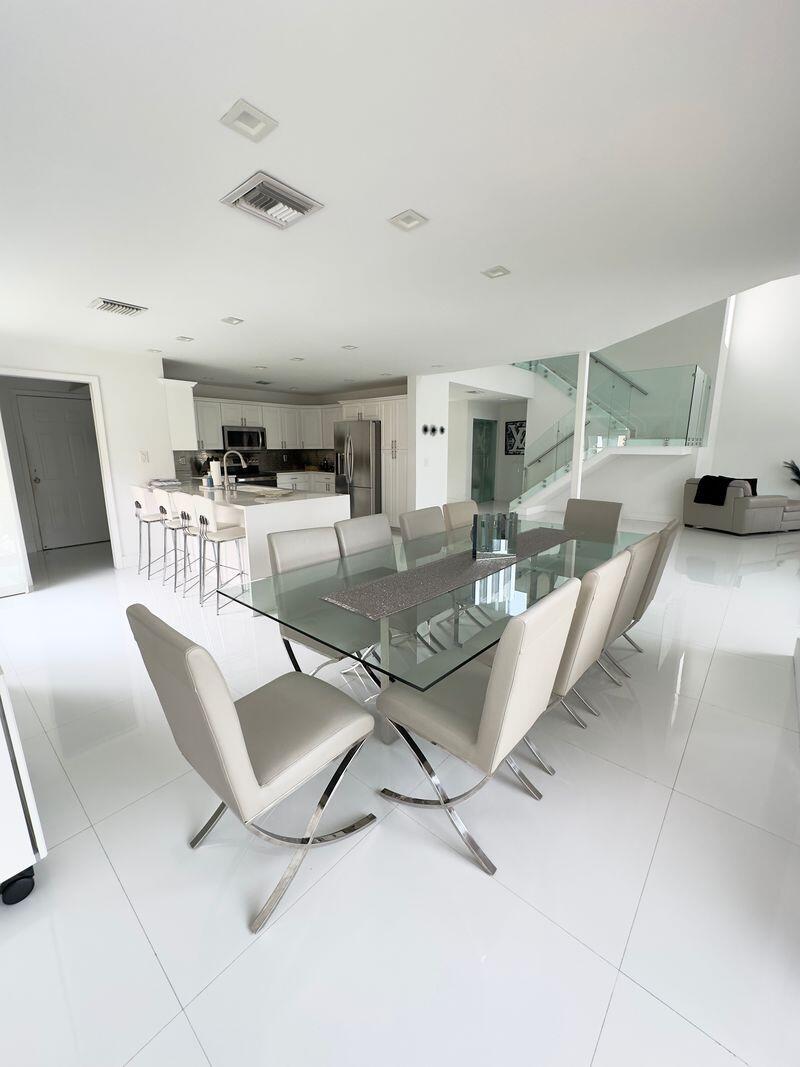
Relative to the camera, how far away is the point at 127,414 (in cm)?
503

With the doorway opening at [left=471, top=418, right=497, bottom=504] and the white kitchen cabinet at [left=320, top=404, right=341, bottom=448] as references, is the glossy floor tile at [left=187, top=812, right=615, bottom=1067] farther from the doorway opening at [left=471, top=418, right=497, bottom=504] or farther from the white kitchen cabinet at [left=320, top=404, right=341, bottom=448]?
the doorway opening at [left=471, top=418, right=497, bottom=504]

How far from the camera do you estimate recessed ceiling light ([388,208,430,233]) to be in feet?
6.69

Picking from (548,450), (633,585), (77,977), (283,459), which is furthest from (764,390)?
(77,977)

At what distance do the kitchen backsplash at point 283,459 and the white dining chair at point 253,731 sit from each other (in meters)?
5.66

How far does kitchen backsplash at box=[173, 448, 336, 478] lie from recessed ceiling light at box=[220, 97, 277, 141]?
5.45 meters

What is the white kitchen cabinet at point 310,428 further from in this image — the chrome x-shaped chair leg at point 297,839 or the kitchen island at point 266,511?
the chrome x-shaped chair leg at point 297,839

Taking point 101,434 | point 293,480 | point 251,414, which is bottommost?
point 293,480

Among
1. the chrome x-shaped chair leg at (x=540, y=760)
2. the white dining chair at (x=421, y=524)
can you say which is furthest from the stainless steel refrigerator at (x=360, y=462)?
the chrome x-shaped chair leg at (x=540, y=760)

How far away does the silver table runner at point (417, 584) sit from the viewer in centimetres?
191

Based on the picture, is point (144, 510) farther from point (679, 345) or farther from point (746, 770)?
point (679, 345)

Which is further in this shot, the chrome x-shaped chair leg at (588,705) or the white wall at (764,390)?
the white wall at (764,390)

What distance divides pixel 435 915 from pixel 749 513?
279 inches

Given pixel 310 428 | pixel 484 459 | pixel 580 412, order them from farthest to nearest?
pixel 484 459, pixel 310 428, pixel 580 412

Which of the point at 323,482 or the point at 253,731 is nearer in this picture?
the point at 253,731
